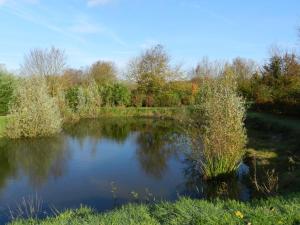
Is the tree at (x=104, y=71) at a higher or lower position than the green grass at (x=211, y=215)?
Answer: higher

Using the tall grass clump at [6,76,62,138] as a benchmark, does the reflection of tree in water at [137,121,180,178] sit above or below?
below

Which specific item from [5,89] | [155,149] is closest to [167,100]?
[5,89]

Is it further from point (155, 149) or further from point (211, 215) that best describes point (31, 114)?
point (211, 215)

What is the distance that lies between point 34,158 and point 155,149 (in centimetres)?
633

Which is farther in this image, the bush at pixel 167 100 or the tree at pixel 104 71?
the tree at pixel 104 71

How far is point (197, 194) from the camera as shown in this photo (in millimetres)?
11008

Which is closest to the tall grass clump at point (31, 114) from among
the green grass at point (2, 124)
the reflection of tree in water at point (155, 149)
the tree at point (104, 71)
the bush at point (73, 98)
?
the green grass at point (2, 124)

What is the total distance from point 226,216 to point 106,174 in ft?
29.7

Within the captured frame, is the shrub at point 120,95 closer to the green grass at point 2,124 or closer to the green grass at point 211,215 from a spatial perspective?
the green grass at point 2,124

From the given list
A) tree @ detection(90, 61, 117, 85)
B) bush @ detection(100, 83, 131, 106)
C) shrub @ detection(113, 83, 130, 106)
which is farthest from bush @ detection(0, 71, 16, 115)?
tree @ detection(90, 61, 117, 85)

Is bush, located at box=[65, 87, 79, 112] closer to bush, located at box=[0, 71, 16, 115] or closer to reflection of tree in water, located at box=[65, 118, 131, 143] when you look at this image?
reflection of tree in water, located at box=[65, 118, 131, 143]

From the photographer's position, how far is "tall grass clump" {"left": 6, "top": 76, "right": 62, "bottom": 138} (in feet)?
72.1

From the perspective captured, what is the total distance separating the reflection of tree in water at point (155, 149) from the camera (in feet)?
49.3

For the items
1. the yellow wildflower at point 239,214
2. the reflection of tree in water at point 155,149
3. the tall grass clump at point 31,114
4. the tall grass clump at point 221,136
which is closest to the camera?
the yellow wildflower at point 239,214
